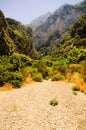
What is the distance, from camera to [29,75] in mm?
31359

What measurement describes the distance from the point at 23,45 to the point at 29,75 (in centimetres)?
6390

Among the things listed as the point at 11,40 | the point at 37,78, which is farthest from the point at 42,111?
the point at 11,40

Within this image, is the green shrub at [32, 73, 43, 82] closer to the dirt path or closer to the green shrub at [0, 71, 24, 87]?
the green shrub at [0, 71, 24, 87]

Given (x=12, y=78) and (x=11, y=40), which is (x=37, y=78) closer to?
(x=12, y=78)

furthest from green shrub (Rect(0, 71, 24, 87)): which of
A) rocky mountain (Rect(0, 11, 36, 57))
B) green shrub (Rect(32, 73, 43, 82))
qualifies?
rocky mountain (Rect(0, 11, 36, 57))

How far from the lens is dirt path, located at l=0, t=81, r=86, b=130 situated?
46.1ft

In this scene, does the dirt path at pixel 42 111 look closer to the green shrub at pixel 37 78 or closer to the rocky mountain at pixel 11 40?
the green shrub at pixel 37 78

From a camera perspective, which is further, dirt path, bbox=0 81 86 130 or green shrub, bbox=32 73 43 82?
green shrub, bbox=32 73 43 82

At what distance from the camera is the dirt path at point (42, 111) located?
1405 cm

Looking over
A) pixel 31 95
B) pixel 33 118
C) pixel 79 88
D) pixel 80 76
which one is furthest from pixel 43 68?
pixel 33 118

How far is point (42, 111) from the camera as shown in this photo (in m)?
16.3

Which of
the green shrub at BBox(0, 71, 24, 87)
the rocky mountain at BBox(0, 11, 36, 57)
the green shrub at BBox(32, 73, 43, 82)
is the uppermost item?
the rocky mountain at BBox(0, 11, 36, 57)

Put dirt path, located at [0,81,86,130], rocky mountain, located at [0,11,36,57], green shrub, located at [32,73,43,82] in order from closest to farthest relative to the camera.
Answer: dirt path, located at [0,81,86,130], green shrub, located at [32,73,43,82], rocky mountain, located at [0,11,36,57]

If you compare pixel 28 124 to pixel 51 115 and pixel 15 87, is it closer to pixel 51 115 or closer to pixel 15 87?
pixel 51 115
